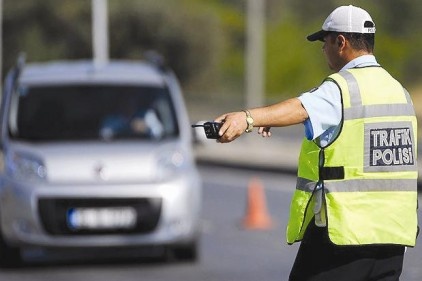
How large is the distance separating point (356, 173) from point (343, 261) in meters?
0.32

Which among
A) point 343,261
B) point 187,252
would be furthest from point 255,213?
point 343,261

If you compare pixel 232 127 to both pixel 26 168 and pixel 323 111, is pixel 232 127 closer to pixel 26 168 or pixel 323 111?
pixel 323 111

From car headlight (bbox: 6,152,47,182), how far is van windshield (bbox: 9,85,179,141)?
48 cm

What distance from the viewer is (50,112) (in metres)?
12.4

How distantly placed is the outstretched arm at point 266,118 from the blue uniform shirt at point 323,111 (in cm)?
3

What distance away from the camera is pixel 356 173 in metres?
5.48

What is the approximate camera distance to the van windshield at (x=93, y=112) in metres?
12.2

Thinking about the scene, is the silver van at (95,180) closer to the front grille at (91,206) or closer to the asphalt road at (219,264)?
the front grille at (91,206)

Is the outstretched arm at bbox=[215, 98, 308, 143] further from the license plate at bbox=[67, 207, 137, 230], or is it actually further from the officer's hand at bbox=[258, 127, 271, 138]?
the license plate at bbox=[67, 207, 137, 230]

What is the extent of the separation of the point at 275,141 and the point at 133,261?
89.0 feet

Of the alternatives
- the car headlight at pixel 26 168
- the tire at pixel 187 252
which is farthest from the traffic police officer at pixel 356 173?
the tire at pixel 187 252

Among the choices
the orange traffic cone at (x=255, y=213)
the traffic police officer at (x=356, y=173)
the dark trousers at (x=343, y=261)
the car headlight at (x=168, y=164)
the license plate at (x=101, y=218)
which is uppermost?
the traffic police officer at (x=356, y=173)

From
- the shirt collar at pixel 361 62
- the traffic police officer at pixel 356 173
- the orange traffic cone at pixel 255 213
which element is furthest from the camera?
the orange traffic cone at pixel 255 213

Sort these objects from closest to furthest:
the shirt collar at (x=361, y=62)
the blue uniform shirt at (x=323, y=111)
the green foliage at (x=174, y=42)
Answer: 1. the blue uniform shirt at (x=323, y=111)
2. the shirt collar at (x=361, y=62)
3. the green foliage at (x=174, y=42)
